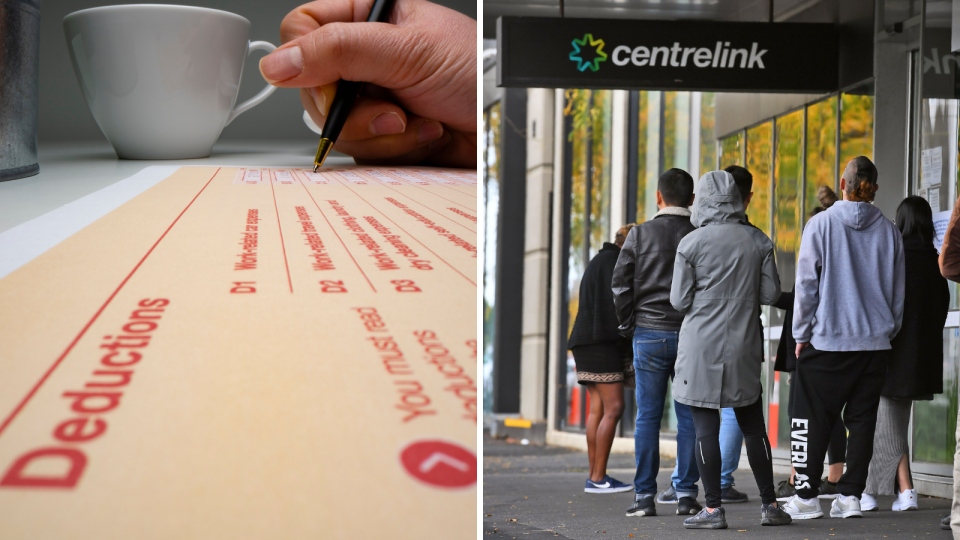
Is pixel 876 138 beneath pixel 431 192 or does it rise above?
above

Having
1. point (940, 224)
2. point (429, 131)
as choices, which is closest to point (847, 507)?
point (940, 224)

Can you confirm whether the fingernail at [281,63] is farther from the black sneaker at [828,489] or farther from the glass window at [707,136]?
the glass window at [707,136]

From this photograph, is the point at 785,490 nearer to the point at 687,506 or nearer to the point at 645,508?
the point at 687,506

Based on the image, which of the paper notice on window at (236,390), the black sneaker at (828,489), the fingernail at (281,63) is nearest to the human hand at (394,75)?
the fingernail at (281,63)

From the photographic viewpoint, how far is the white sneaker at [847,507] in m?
3.17

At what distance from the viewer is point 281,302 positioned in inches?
17.2

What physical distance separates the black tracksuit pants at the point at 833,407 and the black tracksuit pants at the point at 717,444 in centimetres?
29

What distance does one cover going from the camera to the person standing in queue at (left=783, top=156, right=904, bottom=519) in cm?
306

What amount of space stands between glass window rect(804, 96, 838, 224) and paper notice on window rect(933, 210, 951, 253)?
33.6 inches

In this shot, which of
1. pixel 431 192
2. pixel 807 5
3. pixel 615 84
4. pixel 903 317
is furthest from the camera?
pixel 807 5

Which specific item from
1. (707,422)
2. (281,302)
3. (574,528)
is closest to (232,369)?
(281,302)

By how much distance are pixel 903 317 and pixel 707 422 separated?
3.72ft

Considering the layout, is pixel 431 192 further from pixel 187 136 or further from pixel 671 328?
pixel 671 328

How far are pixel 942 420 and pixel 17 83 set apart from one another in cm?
437
